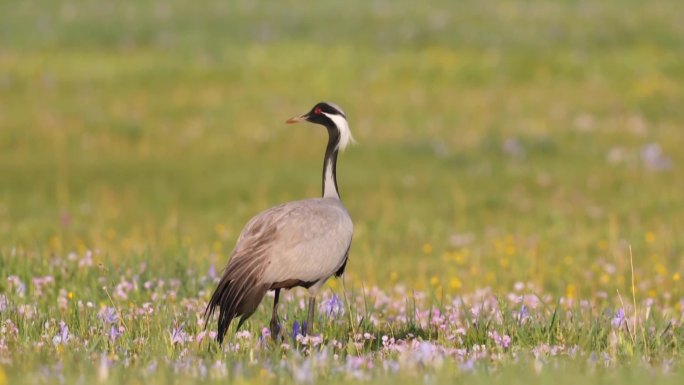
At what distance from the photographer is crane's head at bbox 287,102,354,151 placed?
7.25 meters

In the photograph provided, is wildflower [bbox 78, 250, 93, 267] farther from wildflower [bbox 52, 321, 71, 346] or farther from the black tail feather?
the black tail feather

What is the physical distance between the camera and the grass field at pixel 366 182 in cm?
667

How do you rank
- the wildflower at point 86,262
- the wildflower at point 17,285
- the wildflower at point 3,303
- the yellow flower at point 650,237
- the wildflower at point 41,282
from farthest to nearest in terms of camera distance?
1. the yellow flower at point 650,237
2. the wildflower at point 86,262
3. the wildflower at point 41,282
4. the wildflower at point 17,285
5. the wildflower at point 3,303

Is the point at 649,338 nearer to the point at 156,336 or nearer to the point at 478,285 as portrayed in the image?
the point at 156,336

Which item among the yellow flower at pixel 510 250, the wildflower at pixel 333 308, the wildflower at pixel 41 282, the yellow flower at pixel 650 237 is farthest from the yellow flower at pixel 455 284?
the wildflower at pixel 41 282

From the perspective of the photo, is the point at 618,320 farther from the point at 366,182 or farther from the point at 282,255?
the point at 366,182

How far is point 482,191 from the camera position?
742 inches

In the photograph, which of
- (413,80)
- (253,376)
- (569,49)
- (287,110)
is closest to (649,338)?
(253,376)

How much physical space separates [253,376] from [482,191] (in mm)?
13534

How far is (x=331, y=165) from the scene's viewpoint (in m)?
7.36

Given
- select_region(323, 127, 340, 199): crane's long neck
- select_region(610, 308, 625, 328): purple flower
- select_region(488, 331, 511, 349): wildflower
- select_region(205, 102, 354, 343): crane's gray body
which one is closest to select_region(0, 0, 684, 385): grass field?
select_region(488, 331, 511, 349): wildflower

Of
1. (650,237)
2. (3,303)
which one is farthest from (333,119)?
(650,237)

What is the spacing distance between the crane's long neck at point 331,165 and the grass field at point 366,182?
0.67 m

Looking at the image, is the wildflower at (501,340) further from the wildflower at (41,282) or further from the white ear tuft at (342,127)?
the wildflower at (41,282)
